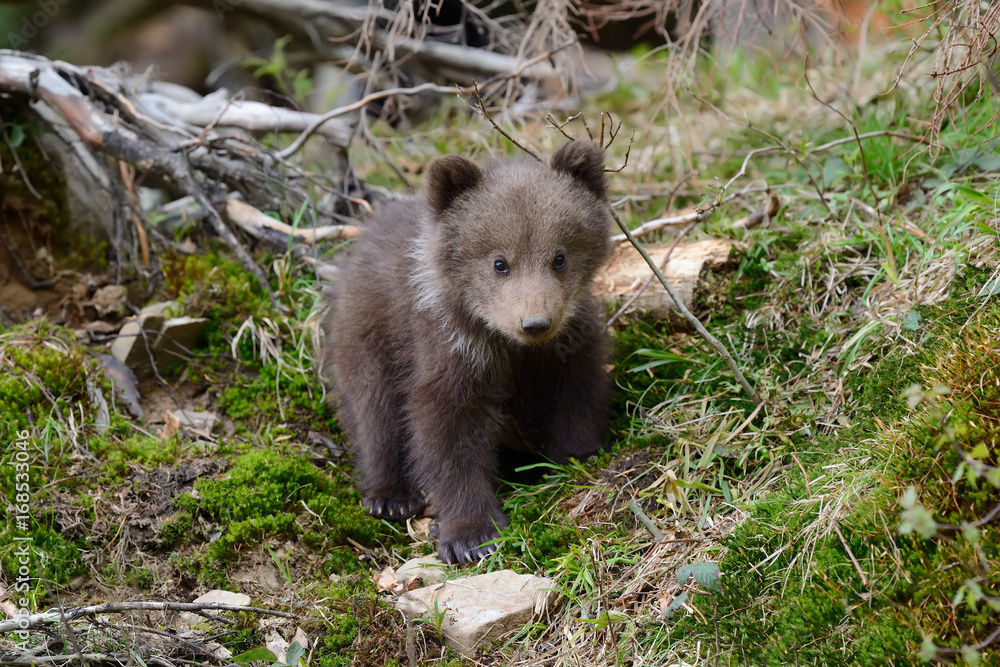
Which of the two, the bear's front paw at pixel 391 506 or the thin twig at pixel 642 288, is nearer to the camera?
the bear's front paw at pixel 391 506

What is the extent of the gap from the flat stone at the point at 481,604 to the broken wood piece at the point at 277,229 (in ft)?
9.71

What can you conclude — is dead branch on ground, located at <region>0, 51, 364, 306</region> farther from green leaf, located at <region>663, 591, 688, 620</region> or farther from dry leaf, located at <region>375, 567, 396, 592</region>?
green leaf, located at <region>663, 591, 688, 620</region>

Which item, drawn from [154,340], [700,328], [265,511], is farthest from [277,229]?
[700,328]

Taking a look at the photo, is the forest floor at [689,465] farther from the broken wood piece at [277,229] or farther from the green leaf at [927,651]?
the broken wood piece at [277,229]

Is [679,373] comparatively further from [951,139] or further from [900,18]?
[900,18]

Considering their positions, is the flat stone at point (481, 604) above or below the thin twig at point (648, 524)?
below

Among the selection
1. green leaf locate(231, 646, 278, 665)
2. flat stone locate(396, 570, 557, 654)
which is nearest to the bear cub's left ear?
flat stone locate(396, 570, 557, 654)

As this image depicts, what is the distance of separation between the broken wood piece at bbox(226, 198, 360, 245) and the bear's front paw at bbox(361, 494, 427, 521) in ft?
6.57

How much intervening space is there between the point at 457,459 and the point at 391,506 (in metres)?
0.69

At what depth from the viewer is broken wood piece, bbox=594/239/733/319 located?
16.7 feet

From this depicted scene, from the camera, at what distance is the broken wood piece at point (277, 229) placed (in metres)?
5.91

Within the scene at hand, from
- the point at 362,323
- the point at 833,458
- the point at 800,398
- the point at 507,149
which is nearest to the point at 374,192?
the point at 507,149

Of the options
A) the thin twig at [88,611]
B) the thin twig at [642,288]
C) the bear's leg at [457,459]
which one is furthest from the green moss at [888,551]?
the thin twig at [88,611]

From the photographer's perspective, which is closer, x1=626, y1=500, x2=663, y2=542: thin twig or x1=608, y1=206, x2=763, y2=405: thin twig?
x1=626, y1=500, x2=663, y2=542: thin twig
